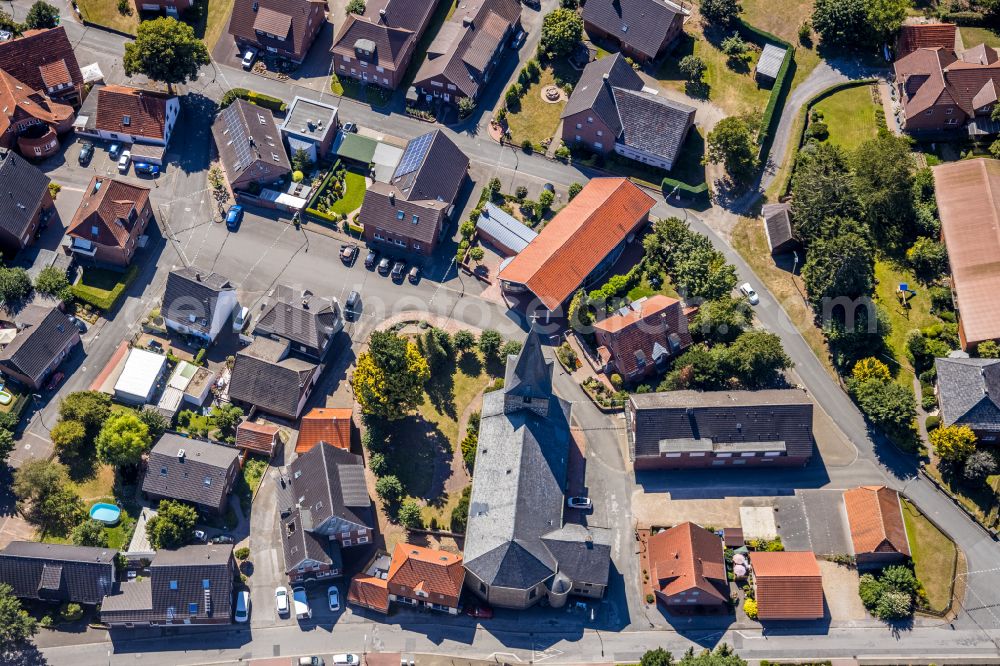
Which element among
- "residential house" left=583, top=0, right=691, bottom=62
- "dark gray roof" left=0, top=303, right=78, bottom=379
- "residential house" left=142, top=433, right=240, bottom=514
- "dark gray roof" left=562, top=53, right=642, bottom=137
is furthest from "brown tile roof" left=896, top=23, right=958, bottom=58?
"dark gray roof" left=0, top=303, right=78, bottom=379

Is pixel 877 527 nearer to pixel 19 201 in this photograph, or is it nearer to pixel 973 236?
pixel 973 236

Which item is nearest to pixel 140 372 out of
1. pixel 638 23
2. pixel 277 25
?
pixel 277 25

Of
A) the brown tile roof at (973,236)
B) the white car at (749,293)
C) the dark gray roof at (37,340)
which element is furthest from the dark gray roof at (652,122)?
the dark gray roof at (37,340)

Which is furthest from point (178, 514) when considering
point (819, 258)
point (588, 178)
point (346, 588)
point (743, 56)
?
point (743, 56)

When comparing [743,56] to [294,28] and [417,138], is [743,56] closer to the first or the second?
[417,138]

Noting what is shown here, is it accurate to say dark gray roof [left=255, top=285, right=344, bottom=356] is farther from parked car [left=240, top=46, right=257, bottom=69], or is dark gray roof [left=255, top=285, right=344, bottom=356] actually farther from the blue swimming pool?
parked car [left=240, top=46, right=257, bottom=69]

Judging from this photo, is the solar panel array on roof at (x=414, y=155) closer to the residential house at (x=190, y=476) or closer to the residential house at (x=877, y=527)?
the residential house at (x=190, y=476)
